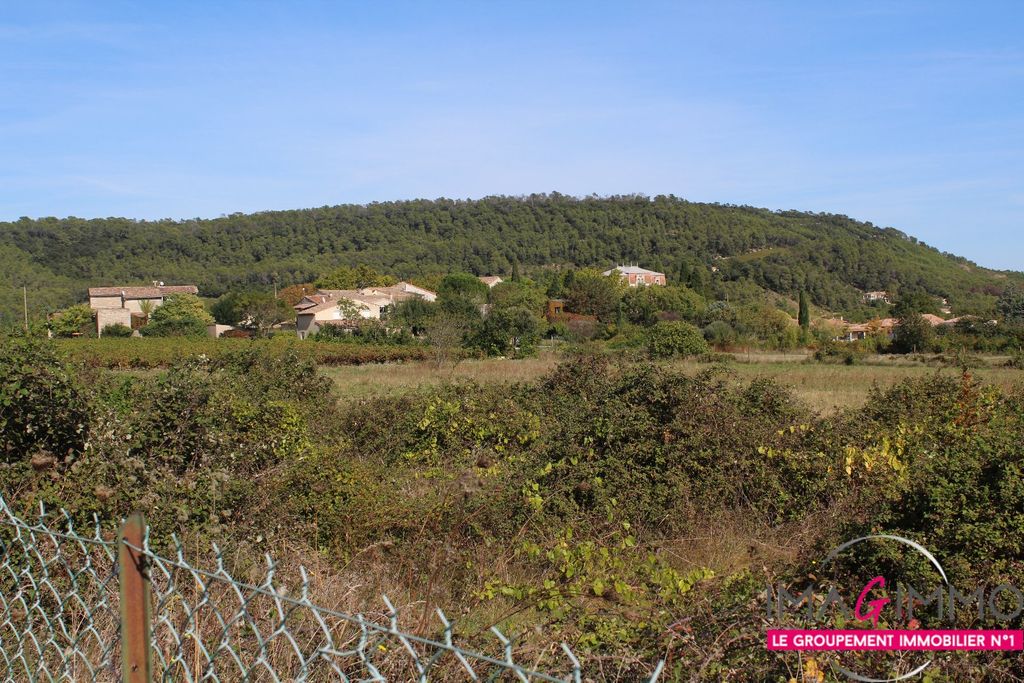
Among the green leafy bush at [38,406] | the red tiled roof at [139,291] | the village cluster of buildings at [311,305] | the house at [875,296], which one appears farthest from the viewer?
the house at [875,296]

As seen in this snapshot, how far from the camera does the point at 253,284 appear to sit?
104 meters

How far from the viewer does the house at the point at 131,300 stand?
7369 centimetres

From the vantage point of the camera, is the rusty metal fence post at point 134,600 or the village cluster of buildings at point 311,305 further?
the village cluster of buildings at point 311,305

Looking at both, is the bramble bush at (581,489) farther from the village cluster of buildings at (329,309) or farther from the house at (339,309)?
the house at (339,309)

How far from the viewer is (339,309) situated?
6650 centimetres

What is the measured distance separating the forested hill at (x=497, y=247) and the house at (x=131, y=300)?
5.10m

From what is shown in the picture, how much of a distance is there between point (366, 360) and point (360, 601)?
133 ft

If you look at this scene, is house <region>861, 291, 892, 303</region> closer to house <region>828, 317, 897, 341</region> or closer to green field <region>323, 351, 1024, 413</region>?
house <region>828, 317, 897, 341</region>

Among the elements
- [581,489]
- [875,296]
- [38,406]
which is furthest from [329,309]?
[875,296]

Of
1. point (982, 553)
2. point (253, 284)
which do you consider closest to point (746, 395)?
point (982, 553)

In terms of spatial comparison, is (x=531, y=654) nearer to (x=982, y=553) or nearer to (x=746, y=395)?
(x=982, y=553)

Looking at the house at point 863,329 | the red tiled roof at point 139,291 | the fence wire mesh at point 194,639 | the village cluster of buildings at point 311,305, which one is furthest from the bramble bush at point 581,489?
the red tiled roof at point 139,291
